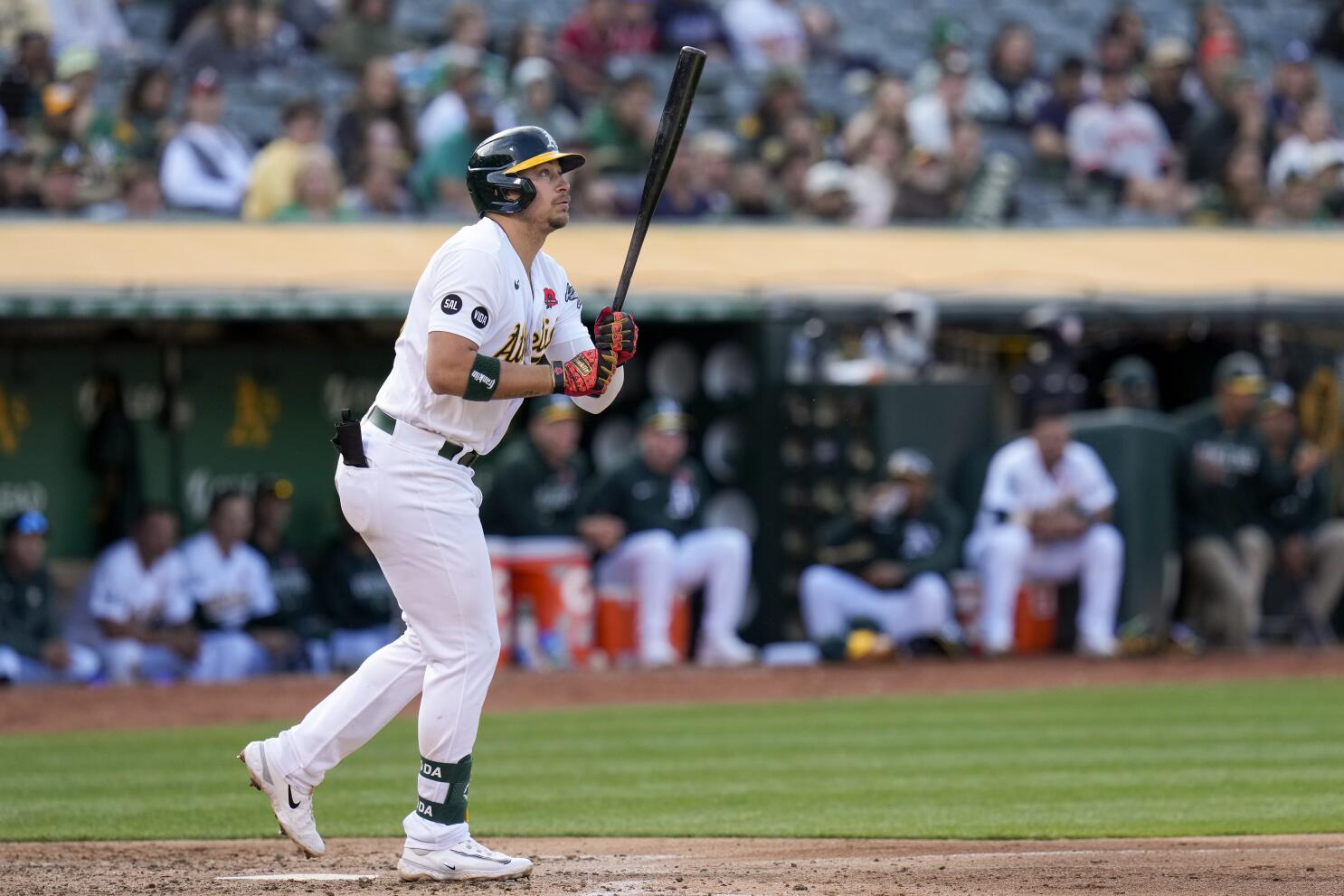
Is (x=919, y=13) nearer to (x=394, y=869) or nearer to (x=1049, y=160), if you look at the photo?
(x=1049, y=160)

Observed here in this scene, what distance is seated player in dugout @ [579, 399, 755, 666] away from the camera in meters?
11.9

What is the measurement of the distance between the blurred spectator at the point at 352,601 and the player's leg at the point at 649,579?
1347mm

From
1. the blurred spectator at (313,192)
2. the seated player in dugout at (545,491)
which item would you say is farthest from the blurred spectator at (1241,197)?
the blurred spectator at (313,192)

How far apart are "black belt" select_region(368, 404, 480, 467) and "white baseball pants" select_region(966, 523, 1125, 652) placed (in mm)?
7433

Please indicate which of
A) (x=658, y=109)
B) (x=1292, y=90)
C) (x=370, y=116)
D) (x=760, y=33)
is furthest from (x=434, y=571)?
(x=1292, y=90)

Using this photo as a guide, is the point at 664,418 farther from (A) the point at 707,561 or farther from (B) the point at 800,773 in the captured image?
(B) the point at 800,773

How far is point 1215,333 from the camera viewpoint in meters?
13.9

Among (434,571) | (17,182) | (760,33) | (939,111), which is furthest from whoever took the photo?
(760,33)

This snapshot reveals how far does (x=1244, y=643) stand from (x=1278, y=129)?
5592mm

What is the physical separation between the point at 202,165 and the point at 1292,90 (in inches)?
369

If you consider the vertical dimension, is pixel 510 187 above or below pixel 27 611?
above

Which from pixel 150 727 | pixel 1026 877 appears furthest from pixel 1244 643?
pixel 1026 877

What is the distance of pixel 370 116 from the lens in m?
13.0

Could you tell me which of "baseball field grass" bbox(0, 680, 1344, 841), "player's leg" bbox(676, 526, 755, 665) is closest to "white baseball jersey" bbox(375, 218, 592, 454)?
"baseball field grass" bbox(0, 680, 1344, 841)
